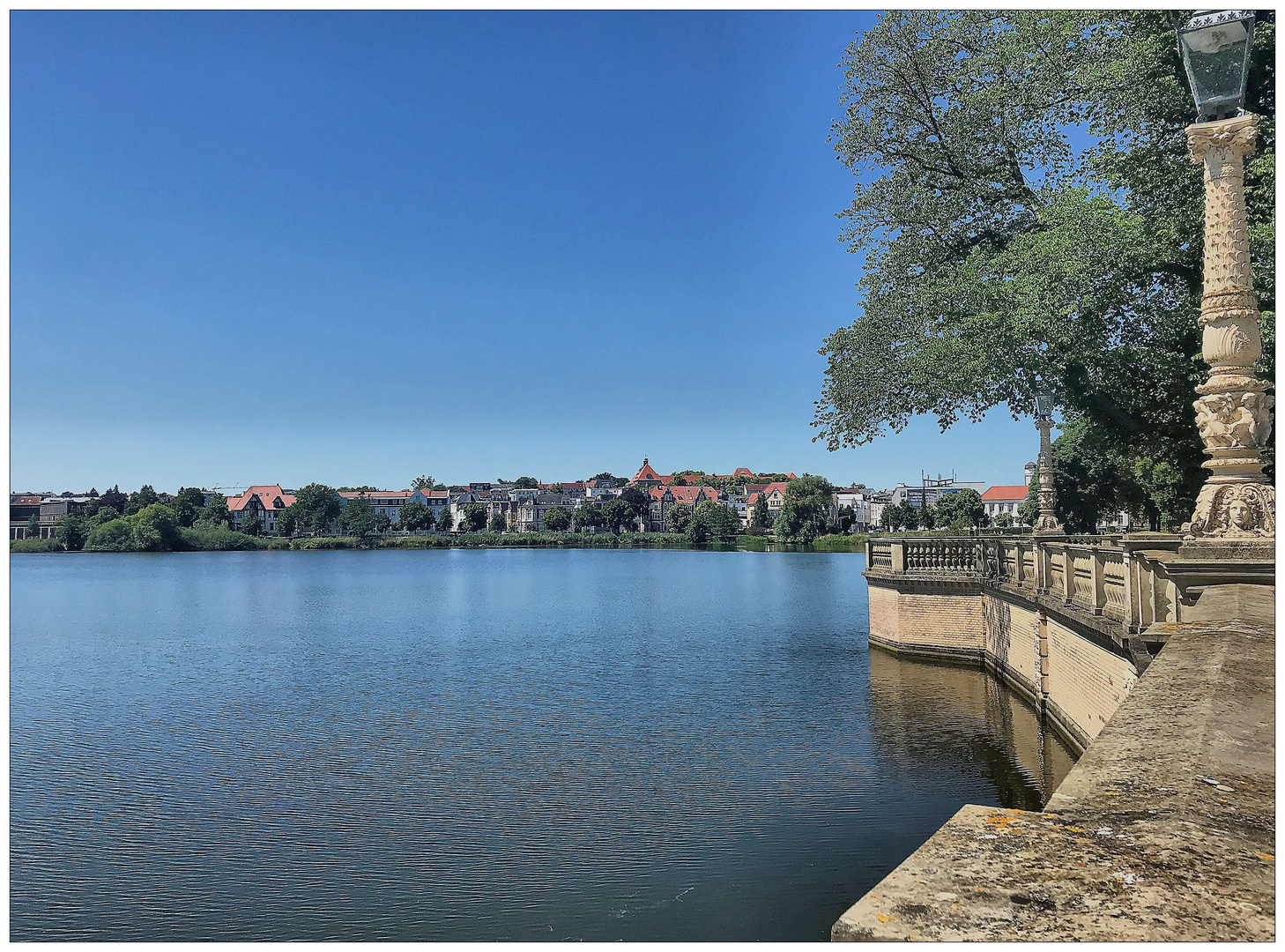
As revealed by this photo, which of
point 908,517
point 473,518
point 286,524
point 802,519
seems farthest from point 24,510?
point 908,517

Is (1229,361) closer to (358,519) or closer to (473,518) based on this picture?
(358,519)

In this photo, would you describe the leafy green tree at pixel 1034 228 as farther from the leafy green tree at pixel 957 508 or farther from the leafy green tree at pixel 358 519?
the leafy green tree at pixel 358 519

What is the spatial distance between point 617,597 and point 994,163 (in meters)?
31.2

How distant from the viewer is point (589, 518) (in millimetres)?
180000

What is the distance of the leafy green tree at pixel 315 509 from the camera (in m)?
167

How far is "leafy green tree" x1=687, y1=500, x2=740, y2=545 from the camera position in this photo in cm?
15575

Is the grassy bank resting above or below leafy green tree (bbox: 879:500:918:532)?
below

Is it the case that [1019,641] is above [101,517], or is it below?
below

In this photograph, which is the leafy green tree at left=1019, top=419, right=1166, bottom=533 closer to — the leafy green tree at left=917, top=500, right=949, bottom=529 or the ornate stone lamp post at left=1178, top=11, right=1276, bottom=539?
the leafy green tree at left=917, top=500, right=949, bottom=529

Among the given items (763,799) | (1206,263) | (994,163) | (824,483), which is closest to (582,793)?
(763,799)

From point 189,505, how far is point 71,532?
2434cm

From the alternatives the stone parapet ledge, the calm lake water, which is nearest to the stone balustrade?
the calm lake water

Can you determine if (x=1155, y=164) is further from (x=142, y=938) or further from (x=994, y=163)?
(x=142, y=938)

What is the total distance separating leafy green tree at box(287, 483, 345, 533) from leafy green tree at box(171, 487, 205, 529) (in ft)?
59.1
